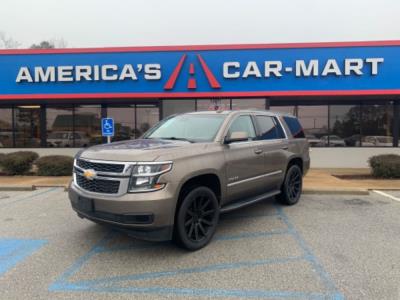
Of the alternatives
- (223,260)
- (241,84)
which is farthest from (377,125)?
(223,260)

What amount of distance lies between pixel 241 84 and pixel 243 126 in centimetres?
798

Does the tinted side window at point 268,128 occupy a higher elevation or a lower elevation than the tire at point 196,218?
higher

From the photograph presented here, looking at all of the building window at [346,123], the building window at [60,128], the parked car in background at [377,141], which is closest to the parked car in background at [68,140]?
the building window at [60,128]

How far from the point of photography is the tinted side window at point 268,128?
6157 mm

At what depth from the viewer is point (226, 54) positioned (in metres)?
13.3

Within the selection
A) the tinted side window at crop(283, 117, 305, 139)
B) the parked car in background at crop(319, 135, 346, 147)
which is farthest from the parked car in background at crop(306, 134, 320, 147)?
the tinted side window at crop(283, 117, 305, 139)

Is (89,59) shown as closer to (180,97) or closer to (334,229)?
(180,97)

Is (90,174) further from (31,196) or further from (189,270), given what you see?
(31,196)

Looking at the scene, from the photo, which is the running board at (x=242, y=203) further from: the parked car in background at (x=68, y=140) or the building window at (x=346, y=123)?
the parked car in background at (x=68, y=140)

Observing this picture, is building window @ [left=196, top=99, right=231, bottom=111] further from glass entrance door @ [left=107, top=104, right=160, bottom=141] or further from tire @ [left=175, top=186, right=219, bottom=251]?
tire @ [left=175, top=186, right=219, bottom=251]

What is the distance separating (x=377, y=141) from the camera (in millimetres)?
14508

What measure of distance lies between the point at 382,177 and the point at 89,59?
39.3 feet

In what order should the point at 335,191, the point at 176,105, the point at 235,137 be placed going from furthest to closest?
the point at 176,105
the point at 335,191
the point at 235,137

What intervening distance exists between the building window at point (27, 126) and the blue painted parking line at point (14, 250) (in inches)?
461
